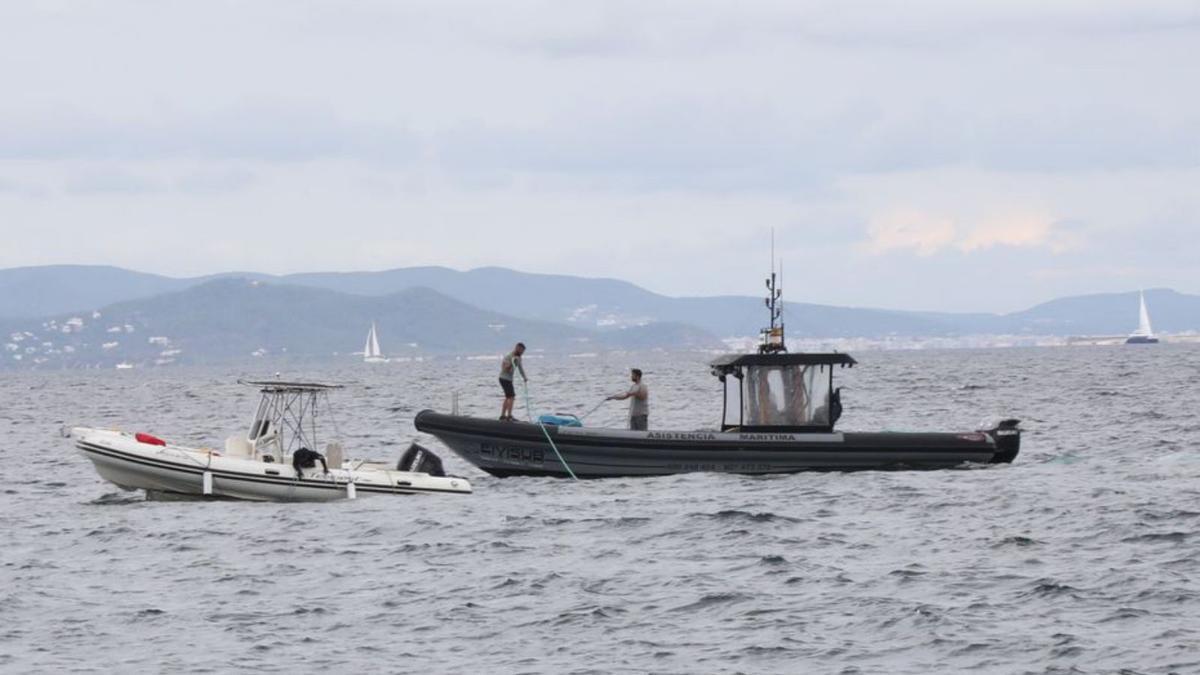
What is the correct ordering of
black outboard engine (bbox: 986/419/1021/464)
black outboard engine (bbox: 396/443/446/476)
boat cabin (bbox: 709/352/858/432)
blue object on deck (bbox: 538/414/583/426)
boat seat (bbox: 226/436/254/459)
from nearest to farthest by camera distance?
boat seat (bbox: 226/436/254/459) < black outboard engine (bbox: 396/443/446/476) < blue object on deck (bbox: 538/414/583/426) < boat cabin (bbox: 709/352/858/432) < black outboard engine (bbox: 986/419/1021/464)

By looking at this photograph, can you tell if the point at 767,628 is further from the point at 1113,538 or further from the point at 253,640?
the point at 1113,538

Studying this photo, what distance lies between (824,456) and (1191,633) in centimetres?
1519

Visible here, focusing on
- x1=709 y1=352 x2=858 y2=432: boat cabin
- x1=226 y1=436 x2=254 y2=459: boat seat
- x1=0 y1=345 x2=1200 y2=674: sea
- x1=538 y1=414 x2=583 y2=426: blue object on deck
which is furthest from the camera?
x1=709 y1=352 x2=858 y2=432: boat cabin

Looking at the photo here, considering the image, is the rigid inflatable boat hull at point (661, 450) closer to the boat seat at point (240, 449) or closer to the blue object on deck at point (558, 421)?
the blue object on deck at point (558, 421)

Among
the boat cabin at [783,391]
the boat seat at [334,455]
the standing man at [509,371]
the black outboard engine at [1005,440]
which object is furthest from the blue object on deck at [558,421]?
the black outboard engine at [1005,440]

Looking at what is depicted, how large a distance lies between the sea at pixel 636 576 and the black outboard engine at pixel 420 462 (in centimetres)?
98

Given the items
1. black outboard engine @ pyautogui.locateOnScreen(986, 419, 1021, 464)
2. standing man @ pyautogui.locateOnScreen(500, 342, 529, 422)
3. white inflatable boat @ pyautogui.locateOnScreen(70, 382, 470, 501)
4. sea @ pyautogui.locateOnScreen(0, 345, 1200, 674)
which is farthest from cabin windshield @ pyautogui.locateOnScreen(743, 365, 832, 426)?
white inflatable boat @ pyautogui.locateOnScreen(70, 382, 470, 501)

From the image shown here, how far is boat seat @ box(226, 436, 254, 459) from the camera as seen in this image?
32.5 metres

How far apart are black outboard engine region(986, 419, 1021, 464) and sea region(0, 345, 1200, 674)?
0.37m

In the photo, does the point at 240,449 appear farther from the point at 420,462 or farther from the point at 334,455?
the point at 420,462

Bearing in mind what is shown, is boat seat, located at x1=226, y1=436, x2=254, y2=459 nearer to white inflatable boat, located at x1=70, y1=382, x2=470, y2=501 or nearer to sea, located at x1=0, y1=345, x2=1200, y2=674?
white inflatable boat, located at x1=70, y1=382, x2=470, y2=501

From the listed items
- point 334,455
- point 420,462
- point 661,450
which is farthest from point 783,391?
point 334,455

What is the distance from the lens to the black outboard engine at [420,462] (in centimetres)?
3334

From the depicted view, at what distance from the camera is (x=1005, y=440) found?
36000 mm
